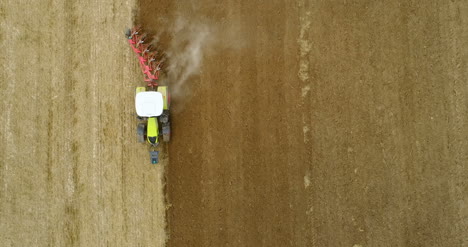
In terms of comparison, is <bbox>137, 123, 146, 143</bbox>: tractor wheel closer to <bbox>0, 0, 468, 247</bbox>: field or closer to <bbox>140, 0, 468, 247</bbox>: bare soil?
<bbox>0, 0, 468, 247</bbox>: field

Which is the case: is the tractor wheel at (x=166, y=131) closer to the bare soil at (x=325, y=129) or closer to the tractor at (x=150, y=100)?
the tractor at (x=150, y=100)

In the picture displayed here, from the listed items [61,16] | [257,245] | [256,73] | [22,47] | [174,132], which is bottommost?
[257,245]

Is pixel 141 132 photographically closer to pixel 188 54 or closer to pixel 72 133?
pixel 72 133

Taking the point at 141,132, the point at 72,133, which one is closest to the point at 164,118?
the point at 141,132

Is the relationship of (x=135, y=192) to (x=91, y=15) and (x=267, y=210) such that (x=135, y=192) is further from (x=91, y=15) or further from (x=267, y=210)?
(x=91, y=15)

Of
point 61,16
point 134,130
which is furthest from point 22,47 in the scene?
point 134,130

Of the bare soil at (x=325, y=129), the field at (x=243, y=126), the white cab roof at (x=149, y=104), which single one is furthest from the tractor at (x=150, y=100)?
the bare soil at (x=325, y=129)
